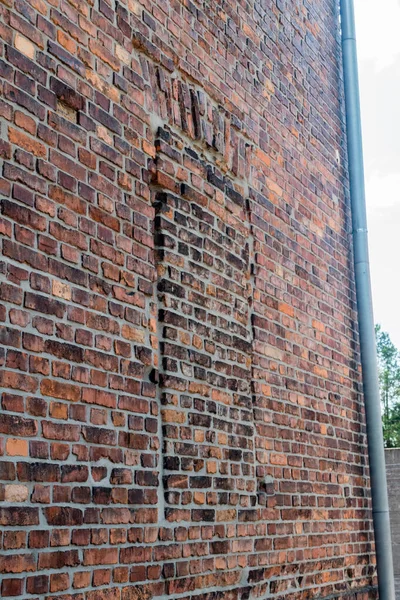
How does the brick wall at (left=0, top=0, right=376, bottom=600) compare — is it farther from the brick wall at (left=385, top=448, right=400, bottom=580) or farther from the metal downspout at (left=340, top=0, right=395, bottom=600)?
the brick wall at (left=385, top=448, right=400, bottom=580)

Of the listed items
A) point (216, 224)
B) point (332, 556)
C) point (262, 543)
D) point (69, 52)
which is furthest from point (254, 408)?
point (69, 52)

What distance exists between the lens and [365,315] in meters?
5.31

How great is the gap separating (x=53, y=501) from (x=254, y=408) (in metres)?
1.54

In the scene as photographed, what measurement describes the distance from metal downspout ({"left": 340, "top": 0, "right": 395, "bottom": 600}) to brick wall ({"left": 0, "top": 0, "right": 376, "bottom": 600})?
0.38ft

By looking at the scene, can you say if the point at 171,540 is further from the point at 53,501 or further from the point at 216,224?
the point at 216,224

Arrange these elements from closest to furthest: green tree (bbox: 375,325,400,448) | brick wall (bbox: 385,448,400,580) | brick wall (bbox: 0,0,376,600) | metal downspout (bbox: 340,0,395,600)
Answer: brick wall (bbox: 0,0,376,600), metal downspout (bbox: 340,0,395,600), brick wall (bbox: 385,448,400,580), green tree (bbox: 375,325,400,448)

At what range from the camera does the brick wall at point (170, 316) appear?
2477 millimetres

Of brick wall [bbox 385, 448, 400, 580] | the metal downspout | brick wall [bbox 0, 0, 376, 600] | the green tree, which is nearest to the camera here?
brick wall [bbox 0, 0, 376, 600]

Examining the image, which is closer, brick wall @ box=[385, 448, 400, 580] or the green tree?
brick wall @ box=[385, 448, 400, 580]

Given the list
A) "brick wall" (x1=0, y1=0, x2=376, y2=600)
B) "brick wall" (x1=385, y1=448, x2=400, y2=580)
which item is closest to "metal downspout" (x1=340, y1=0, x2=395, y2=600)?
"brick wall" (x1=0, y1=0, x2=376, y2=600)

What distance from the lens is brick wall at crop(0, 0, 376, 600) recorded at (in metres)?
2.48

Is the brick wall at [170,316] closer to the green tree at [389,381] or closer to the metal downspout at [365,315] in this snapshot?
the metal downspout at [365,315]

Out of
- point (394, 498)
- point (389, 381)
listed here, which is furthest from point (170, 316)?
point (389, 381)

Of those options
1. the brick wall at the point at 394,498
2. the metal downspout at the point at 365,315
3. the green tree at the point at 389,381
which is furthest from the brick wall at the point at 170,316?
the green tree at the point at 389,381
